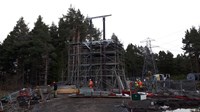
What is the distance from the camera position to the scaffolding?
3488 cm

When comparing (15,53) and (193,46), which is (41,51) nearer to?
(15,53)

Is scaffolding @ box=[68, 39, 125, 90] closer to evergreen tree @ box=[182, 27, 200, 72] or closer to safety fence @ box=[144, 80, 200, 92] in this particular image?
safety fence @ box=[144, 80, 200, 92]

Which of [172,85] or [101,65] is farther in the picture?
[101,65]

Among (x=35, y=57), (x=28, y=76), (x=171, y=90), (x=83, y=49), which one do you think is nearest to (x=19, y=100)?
(x=171, y=90)

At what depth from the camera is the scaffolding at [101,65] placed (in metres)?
34.9

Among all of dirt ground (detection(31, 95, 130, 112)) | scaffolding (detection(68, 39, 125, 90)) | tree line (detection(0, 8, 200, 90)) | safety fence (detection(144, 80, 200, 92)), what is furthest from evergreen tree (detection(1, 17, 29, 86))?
safety fence (detection(144, 80, 200, 92))

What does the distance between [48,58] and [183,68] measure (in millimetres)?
44872

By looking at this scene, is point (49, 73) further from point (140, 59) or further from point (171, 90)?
point (140, 59)

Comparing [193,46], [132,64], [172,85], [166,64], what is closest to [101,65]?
[172,85]

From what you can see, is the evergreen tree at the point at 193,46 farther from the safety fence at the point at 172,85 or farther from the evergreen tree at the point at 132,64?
the safety fence at the point at 172,85

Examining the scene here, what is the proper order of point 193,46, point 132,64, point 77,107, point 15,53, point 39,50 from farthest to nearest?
point 132,64, point 193,46, point 15,53, point 39,50, point 77,107

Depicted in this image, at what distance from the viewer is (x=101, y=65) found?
35.1 metres

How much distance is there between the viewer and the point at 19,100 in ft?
73.2

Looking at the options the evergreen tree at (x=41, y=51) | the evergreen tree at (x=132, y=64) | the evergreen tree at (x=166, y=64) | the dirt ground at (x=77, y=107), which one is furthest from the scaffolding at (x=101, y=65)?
the evergreen tree at (x=132, y=64)
